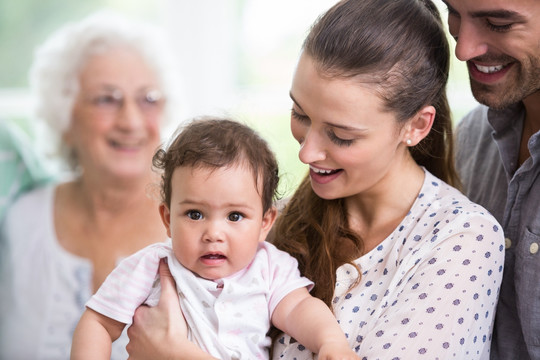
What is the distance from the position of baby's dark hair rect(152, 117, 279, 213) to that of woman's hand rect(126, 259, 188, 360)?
21 cm

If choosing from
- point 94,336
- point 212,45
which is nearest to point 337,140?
point 94,336

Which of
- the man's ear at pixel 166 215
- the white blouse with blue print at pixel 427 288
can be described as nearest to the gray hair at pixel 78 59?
the man's ear at pixel 166 215

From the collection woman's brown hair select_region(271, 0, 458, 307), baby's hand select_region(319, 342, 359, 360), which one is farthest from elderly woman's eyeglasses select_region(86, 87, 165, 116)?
baby's hand select_region(319, 342, 359, 360)

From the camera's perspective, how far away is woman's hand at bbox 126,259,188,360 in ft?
5.36

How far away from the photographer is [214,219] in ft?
5.26

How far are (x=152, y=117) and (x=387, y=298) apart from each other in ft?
5.57

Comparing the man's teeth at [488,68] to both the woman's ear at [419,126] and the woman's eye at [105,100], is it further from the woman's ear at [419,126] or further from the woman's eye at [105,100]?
the woman's eye at [105,100]

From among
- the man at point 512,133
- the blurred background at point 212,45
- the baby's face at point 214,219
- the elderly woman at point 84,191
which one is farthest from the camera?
the blurred background at point 212,45

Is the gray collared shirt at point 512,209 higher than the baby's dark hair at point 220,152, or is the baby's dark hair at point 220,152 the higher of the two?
the baby's dark hair at point 220,152

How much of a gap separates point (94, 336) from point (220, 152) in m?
0.50

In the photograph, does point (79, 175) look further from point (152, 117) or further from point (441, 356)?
point (441, 356)

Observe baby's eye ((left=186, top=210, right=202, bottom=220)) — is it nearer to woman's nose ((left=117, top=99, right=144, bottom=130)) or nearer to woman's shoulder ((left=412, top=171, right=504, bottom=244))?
woman's shoulder ((left=412, top=171, right=504, bottom=244))

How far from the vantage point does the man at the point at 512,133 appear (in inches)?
67.1

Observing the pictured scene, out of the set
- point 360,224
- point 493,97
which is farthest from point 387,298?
point 493,97
